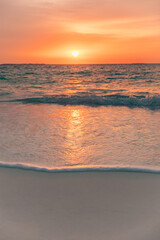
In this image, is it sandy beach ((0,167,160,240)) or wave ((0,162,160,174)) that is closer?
sandy beach ((0,167,160,240))

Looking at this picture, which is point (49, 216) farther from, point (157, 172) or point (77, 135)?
point (77, 135)

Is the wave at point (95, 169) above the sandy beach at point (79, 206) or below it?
above

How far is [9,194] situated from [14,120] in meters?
3.35

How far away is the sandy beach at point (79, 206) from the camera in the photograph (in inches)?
69.1

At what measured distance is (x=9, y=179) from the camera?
99.5 inches

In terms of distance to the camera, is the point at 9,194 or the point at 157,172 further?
the point at 157,172

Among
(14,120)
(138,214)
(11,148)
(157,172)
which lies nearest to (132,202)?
(138,214)

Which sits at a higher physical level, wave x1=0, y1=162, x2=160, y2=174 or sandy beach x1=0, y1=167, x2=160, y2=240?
wave x1=0, y1=162, x2=160, y2=174

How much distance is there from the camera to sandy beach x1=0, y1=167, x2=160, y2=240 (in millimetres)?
1754

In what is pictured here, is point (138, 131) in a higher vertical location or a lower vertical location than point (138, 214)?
higher

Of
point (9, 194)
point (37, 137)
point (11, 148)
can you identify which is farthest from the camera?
point (37, 137)

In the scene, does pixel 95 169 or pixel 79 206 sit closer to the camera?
pixel 79 206

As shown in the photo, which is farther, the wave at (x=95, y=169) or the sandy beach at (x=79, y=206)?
the wave at (x=95, y=169)

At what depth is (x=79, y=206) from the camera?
80.3 inches
